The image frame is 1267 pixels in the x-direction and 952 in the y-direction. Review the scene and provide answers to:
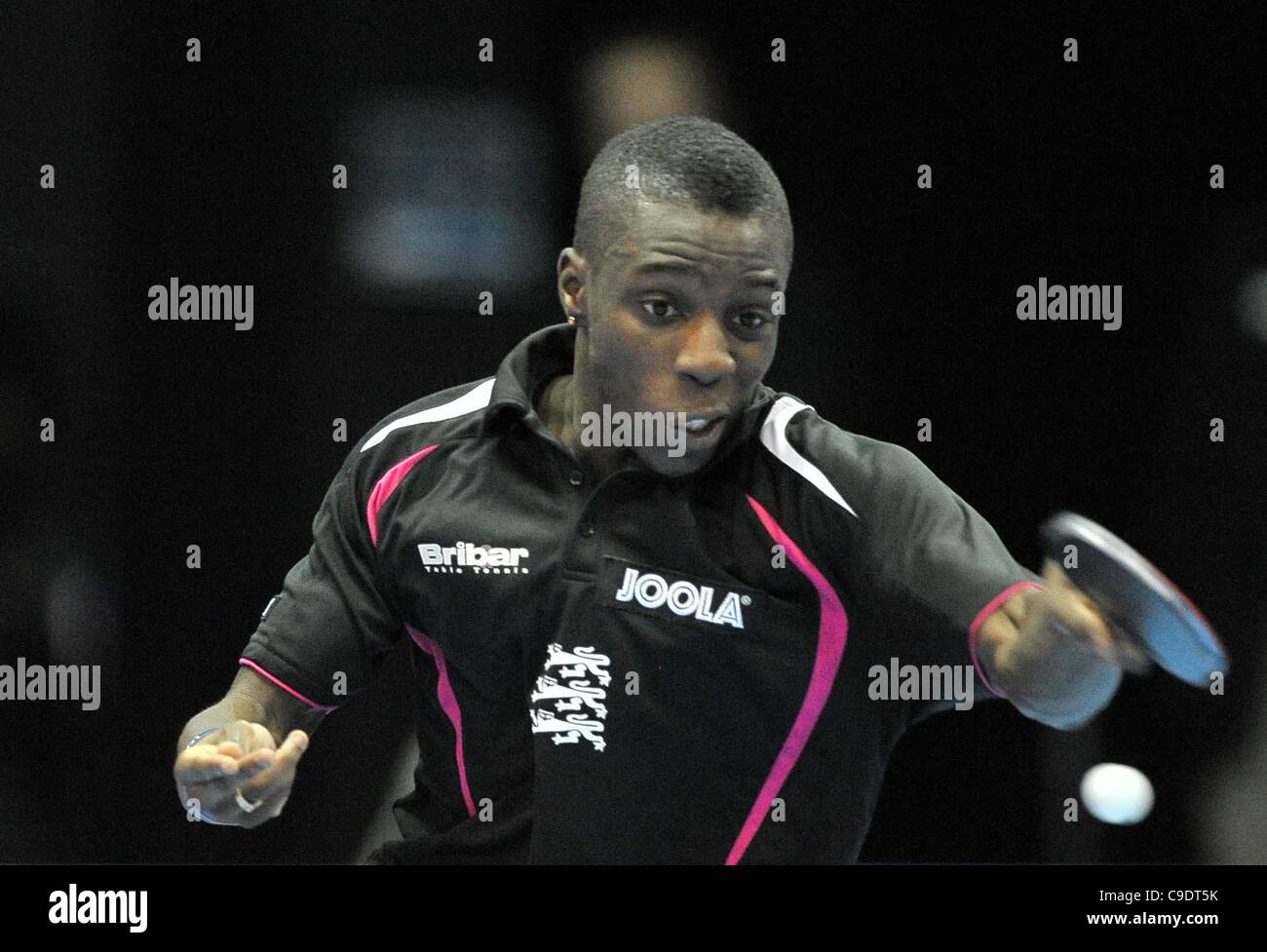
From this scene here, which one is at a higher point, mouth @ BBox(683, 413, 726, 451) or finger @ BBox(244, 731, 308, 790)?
mouth @ BBox(683, 413, 726, 451)

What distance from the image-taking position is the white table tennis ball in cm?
286

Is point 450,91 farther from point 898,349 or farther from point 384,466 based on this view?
point 898,349

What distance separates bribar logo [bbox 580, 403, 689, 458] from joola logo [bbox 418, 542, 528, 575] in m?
0.22

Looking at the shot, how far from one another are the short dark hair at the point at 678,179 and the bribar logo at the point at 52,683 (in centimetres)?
117

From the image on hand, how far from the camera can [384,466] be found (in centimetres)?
265

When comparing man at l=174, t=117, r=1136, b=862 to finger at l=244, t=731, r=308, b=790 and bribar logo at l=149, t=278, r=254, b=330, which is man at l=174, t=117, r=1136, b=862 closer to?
finger at l=244, t=731, r=308, b=790

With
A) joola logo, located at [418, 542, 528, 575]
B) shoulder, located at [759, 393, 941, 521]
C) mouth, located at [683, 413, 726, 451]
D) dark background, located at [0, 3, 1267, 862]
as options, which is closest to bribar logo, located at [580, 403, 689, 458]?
mouth, located at [683, 413, 726, 451]

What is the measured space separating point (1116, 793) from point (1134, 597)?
91 centimetres

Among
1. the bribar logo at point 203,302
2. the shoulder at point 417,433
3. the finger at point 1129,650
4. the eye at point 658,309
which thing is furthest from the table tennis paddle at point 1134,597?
the bribar logo at point 203,302

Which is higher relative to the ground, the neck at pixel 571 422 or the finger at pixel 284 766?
the neck at pixel 571 422

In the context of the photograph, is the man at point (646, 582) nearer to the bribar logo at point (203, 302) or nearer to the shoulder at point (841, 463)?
the shoulder at point (841, 463)

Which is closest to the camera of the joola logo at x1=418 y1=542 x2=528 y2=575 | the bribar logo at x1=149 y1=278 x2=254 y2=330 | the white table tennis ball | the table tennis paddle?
the table tennis paddle

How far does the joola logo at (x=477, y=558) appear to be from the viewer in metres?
2.54
